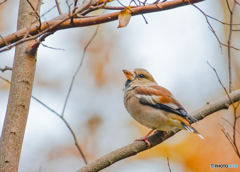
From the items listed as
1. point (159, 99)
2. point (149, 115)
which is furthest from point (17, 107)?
point (159, 99)

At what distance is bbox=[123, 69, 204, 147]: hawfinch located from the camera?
13.2 feet

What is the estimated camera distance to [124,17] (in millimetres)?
2848

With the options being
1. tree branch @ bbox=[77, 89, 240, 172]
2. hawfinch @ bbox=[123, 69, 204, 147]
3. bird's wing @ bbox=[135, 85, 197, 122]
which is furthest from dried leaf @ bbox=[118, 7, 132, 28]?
bird's wing @ bbox=[135, 85, 197, 122]

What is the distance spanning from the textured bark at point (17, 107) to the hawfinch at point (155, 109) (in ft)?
5.44

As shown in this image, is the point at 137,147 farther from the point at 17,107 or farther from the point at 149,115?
the point at 17,107

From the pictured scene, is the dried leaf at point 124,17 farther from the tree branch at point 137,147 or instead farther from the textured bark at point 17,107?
the tree branch at point 137,147

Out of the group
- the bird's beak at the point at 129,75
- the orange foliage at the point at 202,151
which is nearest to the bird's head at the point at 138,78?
the bird's beak at the point at 129,75

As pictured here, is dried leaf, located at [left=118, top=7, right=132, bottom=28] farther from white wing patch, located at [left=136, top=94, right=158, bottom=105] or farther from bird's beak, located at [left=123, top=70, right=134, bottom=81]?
bird's beak, located at [left=123, top=70, right=134, bottom=81]

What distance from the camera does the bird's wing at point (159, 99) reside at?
13.8 feet

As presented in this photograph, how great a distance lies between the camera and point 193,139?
8.41 metres

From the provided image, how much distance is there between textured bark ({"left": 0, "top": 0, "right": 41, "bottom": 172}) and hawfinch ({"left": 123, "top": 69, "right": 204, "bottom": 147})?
1658mm

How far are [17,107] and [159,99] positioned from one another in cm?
228

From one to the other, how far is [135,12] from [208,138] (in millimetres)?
6452

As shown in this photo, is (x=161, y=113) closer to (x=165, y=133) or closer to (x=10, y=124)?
(x=165, y=133)
